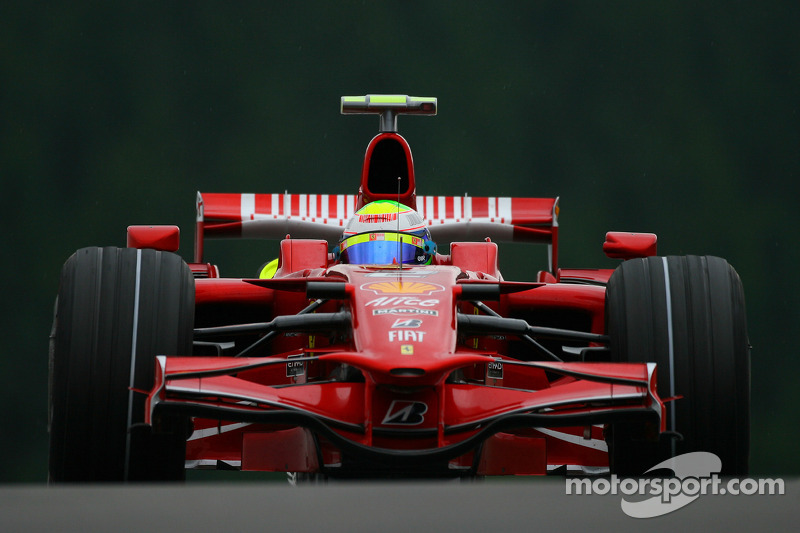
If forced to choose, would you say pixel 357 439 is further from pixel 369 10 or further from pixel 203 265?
pixel 369 10

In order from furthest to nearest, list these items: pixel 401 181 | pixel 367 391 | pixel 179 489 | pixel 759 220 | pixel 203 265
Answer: pixel 759 220
pixel 401 181
pixel 203 265
pixel 367 391
pixel 179 489

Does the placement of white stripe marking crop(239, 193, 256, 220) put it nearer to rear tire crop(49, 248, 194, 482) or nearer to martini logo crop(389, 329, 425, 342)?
rear tire crop(49, 248, 194, 482)

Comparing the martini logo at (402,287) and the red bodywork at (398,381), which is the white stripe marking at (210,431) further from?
the martini logo at (402,287)

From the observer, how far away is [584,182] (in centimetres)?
955

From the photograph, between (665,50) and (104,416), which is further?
(665,50)

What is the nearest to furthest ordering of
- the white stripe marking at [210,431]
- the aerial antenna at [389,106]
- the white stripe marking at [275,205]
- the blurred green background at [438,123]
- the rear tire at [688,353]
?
the rear tire at [688,353] < the white stripe marking at [210,431] < the aerial antenna at [389,106] < the white stripe marking at [275,205] < the blurred green background at [438,123]

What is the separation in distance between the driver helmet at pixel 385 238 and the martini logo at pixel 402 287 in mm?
757

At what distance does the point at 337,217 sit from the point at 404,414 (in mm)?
3327

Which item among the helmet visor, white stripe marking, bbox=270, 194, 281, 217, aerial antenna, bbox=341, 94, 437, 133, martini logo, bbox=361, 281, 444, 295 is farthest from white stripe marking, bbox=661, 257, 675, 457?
white stripe marking, bbox=270, 194, 281, 217

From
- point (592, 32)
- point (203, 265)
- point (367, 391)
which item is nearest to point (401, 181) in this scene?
point (203, 265)

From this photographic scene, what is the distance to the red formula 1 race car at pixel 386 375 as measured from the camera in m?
3.53

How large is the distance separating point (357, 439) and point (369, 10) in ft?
21.9

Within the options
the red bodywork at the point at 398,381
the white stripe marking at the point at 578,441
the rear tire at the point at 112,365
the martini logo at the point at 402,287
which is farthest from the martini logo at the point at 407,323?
the white stripe marking at the point at 578,441

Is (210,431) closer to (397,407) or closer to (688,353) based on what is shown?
(397,407)
